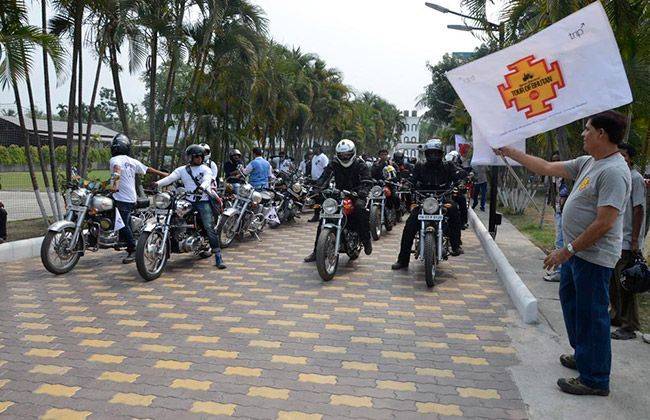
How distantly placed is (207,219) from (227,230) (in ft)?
5.81

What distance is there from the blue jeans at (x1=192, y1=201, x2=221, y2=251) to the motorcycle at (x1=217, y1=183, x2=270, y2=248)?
1.16 metres

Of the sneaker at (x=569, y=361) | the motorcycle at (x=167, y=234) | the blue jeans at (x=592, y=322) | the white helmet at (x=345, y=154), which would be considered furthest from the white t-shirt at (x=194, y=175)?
the blue jeans at (x=592, y=322)

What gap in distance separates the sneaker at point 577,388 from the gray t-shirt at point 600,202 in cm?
84

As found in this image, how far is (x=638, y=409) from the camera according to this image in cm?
350

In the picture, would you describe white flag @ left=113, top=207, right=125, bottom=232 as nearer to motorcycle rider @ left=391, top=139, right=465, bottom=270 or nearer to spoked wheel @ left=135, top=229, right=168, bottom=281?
spoked wheel @ left=135, top=229, right=168, bottom=281

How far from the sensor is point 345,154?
760cm

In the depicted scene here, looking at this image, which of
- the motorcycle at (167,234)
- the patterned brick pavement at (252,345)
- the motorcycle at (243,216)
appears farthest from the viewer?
the motorcycle at (243,216)

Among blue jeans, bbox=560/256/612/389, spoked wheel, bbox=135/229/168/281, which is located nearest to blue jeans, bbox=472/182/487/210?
spoked wheel, bbox=135/229/168/281

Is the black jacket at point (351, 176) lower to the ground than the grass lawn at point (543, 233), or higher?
higher

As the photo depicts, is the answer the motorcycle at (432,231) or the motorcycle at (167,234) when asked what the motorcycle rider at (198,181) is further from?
the motorcycle at (432,231)

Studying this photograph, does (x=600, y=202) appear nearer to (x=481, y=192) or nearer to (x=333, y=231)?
(x=333, y=231)

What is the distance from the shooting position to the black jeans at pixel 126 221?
7.63 metres

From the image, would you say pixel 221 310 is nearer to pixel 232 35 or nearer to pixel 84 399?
pixel 84 399

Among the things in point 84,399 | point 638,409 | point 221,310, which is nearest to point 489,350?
point 638,409
